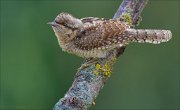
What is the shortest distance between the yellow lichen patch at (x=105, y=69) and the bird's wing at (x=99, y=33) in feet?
0.84

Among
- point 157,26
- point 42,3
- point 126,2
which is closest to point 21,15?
point 42,3

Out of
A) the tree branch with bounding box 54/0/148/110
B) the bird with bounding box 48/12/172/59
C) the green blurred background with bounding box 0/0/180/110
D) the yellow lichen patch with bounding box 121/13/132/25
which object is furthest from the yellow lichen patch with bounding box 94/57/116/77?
the green blurred background with bounding box 0/0/180/110

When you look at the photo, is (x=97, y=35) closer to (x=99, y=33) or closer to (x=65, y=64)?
(x=99, y=33)

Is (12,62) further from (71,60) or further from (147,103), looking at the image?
(147,103)

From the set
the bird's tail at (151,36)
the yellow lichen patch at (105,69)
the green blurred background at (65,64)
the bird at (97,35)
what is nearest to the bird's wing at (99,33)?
the bird at (97,35)

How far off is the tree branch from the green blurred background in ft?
24.4

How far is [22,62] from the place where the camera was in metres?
14.9

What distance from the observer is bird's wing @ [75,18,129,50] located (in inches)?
262

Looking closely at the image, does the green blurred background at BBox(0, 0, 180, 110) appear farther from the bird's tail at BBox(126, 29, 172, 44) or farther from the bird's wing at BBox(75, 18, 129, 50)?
the bird's tail at BBox(126, 29, 172, 44)

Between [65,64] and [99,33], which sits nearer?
[99,33]

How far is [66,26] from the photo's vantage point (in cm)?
656

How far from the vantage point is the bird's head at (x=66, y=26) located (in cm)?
647

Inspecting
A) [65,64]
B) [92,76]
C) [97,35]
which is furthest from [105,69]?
[65,64]

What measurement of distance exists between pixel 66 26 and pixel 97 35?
11.7 inches
